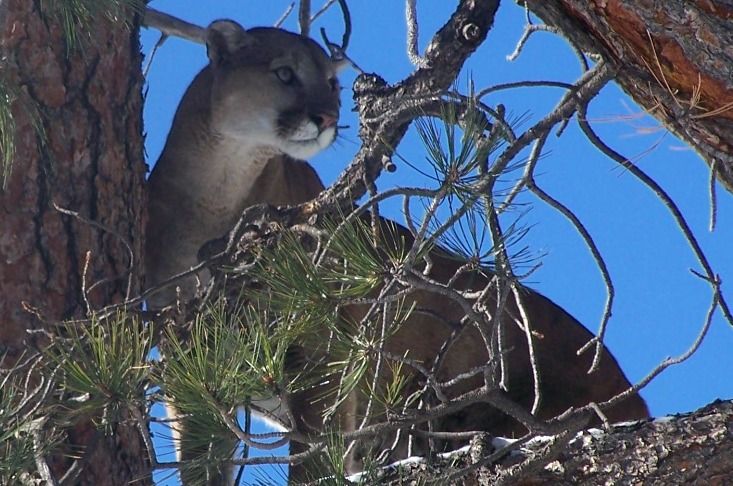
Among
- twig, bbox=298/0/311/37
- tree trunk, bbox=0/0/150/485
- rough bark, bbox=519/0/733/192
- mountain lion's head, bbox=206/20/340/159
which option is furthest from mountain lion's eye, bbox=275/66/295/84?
rough bark, bbox=519/0/733/192

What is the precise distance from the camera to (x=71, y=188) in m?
3.29

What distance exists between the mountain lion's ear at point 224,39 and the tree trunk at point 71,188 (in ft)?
2.83

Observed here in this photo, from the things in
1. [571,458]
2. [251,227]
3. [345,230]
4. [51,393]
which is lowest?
[571,458]

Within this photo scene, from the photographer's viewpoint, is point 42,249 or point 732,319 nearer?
point 732,319

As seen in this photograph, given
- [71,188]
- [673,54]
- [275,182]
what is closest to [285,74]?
[275,182]

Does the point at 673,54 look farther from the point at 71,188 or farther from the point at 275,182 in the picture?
the point at 275,182

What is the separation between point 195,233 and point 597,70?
1.99 meters

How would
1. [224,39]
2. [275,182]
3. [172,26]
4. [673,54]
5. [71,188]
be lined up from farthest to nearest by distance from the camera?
[224,39]
[275,182]
[172,26]
[71,188]
[673,54]

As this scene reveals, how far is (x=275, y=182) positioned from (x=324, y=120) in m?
0.32

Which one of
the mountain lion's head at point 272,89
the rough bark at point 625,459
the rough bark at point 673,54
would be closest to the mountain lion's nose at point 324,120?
the mountain lion's head at point 272,89

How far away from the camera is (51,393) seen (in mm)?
2268

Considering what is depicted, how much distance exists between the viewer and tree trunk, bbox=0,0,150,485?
10.2ft

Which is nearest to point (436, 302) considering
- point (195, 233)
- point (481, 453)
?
point (195, 233)

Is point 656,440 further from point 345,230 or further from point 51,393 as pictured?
point 51,393
